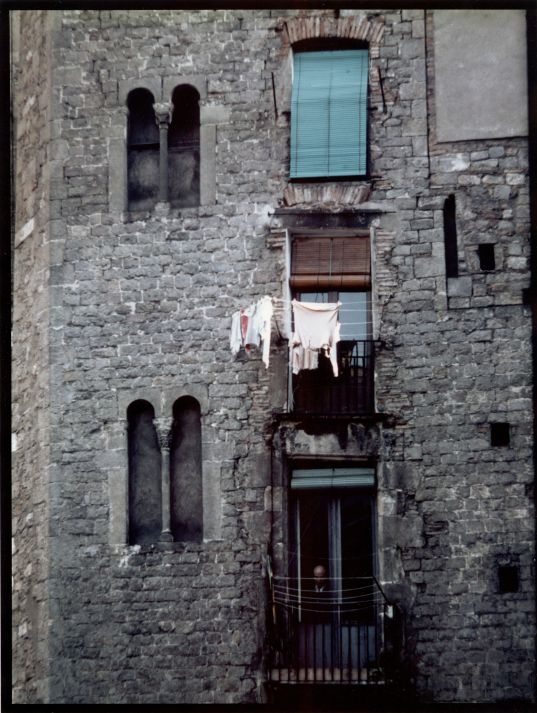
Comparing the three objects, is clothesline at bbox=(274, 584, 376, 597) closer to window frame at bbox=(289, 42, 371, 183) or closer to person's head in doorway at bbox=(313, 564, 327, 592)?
person's head in doorway at bbox=(313, 564, 327, 592)

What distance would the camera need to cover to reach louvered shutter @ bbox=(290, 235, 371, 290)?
2289cm

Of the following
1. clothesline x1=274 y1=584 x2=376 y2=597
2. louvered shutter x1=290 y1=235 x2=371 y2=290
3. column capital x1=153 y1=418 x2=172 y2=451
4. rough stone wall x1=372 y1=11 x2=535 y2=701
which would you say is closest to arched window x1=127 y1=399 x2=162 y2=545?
column capital x1=153 y1=418 x2=172 y2=451

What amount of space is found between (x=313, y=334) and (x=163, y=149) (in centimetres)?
304

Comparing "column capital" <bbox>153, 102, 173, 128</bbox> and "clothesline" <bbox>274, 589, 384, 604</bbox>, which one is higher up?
"column capital" <bbox>153, 102, 173, 128</bbox>

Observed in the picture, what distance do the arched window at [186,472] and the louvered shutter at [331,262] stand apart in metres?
1.94

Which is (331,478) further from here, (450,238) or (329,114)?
(329,114)

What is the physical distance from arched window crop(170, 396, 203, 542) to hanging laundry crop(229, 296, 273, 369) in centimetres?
89

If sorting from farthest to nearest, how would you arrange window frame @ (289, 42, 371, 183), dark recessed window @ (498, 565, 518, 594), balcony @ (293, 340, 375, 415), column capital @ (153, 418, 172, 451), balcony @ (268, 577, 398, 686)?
window frame @ (289, 42, 371, 183) → column capital @ (153, 418, 172, 451) → balcony @ (293, 340, 375, 415) → dark recessed window @ (498, 565, 518, 594) → balcony @ (268, 577, 398, 686)

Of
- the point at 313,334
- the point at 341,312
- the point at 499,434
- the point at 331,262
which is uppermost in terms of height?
the point at 331,262

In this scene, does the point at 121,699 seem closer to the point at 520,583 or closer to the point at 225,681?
the point at 225,681

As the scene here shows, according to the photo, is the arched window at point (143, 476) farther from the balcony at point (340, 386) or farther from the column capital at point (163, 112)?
the column capital at point (163, 112)

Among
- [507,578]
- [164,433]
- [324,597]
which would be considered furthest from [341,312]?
[507,578]

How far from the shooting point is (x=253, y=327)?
73.7ft

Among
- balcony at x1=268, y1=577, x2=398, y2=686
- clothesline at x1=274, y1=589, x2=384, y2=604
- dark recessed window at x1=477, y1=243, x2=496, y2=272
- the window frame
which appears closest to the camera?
balcony at x1=268, y1=577, x2=398, y2=686
